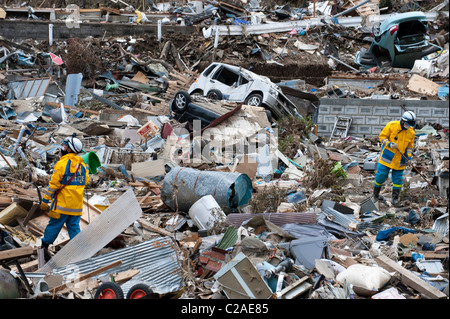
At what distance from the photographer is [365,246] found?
728 cm

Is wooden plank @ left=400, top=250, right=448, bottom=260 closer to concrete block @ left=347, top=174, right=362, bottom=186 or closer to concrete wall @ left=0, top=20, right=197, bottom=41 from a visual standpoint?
concrete block @ left=347, top=174, right=362, bottom=186

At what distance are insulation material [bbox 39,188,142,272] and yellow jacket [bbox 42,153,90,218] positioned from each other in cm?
35

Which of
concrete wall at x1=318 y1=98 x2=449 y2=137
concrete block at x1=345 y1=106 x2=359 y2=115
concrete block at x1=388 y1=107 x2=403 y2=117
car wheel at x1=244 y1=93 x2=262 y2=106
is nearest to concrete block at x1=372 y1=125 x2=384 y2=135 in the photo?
concrete wall at x1=318 y1=98 x2=449 y2=137

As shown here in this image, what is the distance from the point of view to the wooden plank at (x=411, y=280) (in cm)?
552

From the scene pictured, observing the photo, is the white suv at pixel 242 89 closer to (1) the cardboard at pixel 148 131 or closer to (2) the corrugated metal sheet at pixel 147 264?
(1) the cardboard at pixel 148 131

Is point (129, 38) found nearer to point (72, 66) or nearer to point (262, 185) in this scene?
point (72, 66)

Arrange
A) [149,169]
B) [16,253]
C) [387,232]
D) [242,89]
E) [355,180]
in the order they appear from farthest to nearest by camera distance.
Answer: [242,89] → [355,180] → [149,169] → [387,232] → [16,253]

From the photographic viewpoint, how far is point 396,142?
9.07 meters

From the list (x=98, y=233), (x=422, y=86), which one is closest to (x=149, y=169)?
(x=98, y=233)

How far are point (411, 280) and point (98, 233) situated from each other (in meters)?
3.51

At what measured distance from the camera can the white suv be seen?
1543cm

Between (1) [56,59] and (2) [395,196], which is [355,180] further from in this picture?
(1) [56,59]

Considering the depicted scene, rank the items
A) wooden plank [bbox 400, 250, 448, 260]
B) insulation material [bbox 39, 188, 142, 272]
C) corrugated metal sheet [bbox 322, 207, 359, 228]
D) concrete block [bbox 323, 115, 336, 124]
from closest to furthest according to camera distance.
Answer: wooden plank [bbox 400, 250, 448, 260]
insulation material [bbox 39, 188, 142, 272]
corrugated metal sheet [bbox 322, 207, 359, 228]
concrete block [bbox 323, 115, 336, 124]
